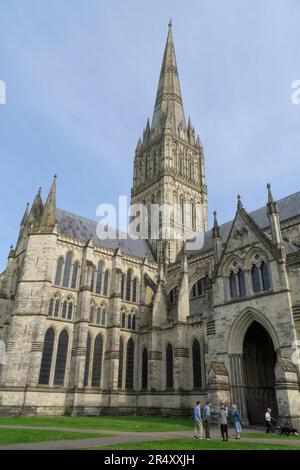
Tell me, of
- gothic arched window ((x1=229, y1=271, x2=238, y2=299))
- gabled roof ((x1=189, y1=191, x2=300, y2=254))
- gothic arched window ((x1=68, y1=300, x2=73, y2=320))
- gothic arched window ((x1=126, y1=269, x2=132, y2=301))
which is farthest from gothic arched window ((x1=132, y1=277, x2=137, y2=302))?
gothic arched window ((x1=229, y1=271, x2=238, y2=299))

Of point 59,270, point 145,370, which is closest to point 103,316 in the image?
point 59,270

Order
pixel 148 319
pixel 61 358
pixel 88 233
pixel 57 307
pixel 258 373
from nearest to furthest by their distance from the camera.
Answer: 1. pixel 258 373
2. pixel 61 358
3. pixel 57 307
4. pixel 148 319
5. pixel 88 233

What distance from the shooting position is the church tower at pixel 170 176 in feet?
165

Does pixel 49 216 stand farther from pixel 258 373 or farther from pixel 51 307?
pixel 258 373

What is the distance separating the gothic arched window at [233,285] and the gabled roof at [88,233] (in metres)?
18.6

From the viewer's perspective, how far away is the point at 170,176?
173 feet

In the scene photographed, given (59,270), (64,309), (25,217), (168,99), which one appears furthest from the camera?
(168,99)

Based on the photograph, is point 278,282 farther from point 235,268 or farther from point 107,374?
point 107,374

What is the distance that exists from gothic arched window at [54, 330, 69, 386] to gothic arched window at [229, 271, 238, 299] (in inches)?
669

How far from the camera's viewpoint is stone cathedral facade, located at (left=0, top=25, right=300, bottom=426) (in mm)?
22312

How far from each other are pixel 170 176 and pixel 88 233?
1675cm

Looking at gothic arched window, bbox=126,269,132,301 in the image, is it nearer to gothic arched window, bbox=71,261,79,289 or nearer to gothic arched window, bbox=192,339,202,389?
gothic arched window, bbox=71,261,79,289

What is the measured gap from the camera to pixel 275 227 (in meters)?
23.0
